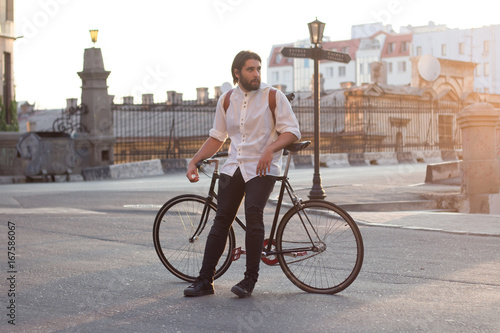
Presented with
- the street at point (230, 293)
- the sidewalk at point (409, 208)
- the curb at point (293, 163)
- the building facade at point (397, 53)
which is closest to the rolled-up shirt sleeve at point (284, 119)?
the street at point (230, 293)

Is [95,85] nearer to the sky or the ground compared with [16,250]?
nearer to the sky

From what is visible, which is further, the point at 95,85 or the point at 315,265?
the point at 95,85

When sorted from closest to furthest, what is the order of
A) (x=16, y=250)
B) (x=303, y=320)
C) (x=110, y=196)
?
(x=303, y=320) < (x=16, y=250) < (x=110, y=196)

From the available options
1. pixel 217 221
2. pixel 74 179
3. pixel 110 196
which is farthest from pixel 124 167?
pixel 217 221

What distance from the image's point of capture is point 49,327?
4.79 metres

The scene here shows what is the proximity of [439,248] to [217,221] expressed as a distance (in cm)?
344

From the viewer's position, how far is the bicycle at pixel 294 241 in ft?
18.9

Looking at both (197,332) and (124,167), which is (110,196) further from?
(197,332)

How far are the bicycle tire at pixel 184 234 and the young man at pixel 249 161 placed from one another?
34cm

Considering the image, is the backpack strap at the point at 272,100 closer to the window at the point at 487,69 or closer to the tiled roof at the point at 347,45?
the window at the point at 487,69

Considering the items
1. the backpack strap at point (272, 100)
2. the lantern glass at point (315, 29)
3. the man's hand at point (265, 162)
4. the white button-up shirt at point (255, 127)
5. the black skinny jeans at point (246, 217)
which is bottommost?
the black skinny jeans at point (246, 217)

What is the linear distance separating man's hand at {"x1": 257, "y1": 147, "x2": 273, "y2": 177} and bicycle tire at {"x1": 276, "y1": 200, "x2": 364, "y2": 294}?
434 millimetres

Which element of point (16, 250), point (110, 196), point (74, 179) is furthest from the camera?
→ point (74, 179)

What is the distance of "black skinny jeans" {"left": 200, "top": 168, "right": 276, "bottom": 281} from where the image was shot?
5.68m
